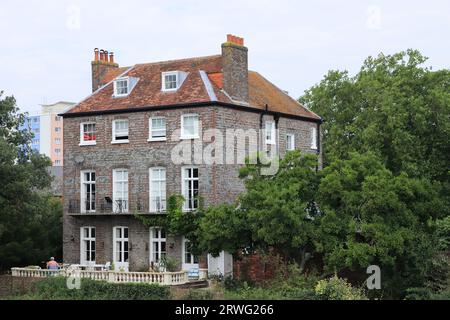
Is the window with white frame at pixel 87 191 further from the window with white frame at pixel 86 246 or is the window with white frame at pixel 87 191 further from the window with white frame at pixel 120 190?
the window with white frame at pixel 120 190

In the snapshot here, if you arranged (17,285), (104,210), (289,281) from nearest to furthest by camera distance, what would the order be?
(289,281) → (17,285) → (104,210)

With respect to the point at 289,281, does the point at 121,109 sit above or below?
above

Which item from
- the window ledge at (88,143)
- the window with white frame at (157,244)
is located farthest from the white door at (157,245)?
the window ledge at (88,143)

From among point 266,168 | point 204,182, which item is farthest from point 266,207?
point 204,182

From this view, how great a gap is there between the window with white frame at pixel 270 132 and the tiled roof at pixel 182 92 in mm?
807

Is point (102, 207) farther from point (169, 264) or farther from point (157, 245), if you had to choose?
point (169, 264)

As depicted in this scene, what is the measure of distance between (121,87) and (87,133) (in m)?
3.10

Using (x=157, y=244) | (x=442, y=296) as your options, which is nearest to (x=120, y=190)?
(x=157, y=244)

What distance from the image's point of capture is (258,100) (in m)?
49.6

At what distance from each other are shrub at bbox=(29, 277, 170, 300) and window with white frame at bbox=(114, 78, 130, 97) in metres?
12.5

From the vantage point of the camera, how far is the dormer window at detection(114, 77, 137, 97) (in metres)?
49.9
